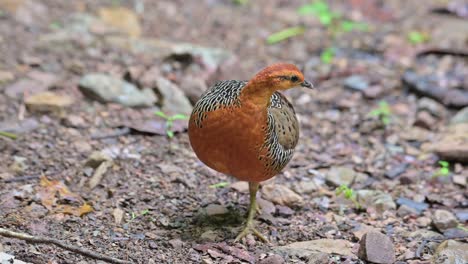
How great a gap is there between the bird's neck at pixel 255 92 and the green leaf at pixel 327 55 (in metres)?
4.07

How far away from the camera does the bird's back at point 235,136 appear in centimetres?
412

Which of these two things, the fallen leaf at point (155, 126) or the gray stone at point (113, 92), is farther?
the gray stone at point (113, 92)

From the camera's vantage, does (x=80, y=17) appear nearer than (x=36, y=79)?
No

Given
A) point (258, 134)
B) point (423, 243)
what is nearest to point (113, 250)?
point (258, 134)

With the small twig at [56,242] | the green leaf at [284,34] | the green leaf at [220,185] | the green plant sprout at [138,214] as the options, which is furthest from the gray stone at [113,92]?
the small twig at [56,242]

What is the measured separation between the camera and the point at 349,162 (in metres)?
6.13

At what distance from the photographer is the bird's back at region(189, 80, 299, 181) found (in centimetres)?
412

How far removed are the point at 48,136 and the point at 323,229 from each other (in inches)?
96.4

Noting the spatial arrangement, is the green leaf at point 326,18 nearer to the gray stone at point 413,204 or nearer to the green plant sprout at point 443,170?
the green plant sprout at point 443,170

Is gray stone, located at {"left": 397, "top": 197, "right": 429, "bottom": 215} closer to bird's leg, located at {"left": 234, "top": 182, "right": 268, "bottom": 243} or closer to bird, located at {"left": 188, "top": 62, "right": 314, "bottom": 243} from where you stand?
bird's leg, located at {"left": 234, "top": 182, "right": 268, "bottom": 243}

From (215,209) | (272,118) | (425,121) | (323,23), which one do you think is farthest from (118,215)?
(323,23)

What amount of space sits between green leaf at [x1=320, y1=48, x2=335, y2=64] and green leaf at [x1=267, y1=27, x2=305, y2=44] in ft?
1.88

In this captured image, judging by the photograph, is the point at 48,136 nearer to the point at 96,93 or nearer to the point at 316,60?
the point at 96,93

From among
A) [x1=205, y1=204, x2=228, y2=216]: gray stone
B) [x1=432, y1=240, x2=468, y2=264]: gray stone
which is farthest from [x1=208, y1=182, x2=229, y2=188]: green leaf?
[x1=432, y1=240, x2=468, y2=264]: gray stone
